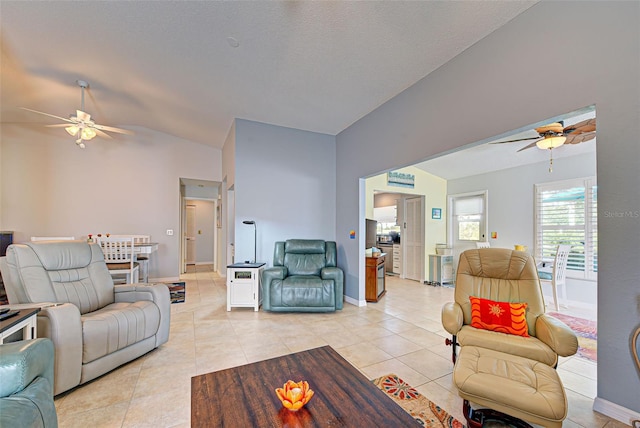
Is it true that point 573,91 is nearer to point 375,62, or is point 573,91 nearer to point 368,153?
point 375,62

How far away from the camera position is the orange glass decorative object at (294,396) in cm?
118

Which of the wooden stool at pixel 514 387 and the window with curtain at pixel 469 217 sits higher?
the window with curtain at pixel 469 217

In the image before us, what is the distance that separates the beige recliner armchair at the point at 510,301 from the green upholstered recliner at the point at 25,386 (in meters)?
2.47

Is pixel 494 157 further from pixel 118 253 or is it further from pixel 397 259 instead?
pixel 118 253

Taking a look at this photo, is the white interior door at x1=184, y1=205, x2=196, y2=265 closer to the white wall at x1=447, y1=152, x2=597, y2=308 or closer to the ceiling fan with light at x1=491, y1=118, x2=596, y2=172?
the white wall at x1=447, y1=152, x2=597, y2=308

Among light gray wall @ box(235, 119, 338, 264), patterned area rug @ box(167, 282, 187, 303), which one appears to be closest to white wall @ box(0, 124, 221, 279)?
patterned area rug @ box(167, 282, 187, 303)

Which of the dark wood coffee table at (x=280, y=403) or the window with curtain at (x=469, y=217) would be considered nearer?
the dark wood coffee table at (x=280, y=403)

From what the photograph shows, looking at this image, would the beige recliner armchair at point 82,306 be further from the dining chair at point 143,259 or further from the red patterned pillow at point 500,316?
the red patterned pillow at point 500,316

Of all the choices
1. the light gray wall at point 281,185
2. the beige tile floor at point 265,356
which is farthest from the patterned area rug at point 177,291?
the light gray wall at point 281,185

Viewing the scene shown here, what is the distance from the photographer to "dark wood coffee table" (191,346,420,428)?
3.71 ft

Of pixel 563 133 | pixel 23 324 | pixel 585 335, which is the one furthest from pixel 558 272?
pixel 23 324

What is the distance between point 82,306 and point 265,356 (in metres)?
1.71

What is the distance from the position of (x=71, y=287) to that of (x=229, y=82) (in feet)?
9.10

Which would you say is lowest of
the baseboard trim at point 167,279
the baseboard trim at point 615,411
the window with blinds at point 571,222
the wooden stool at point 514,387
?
the baseboard trim at point 167,279
